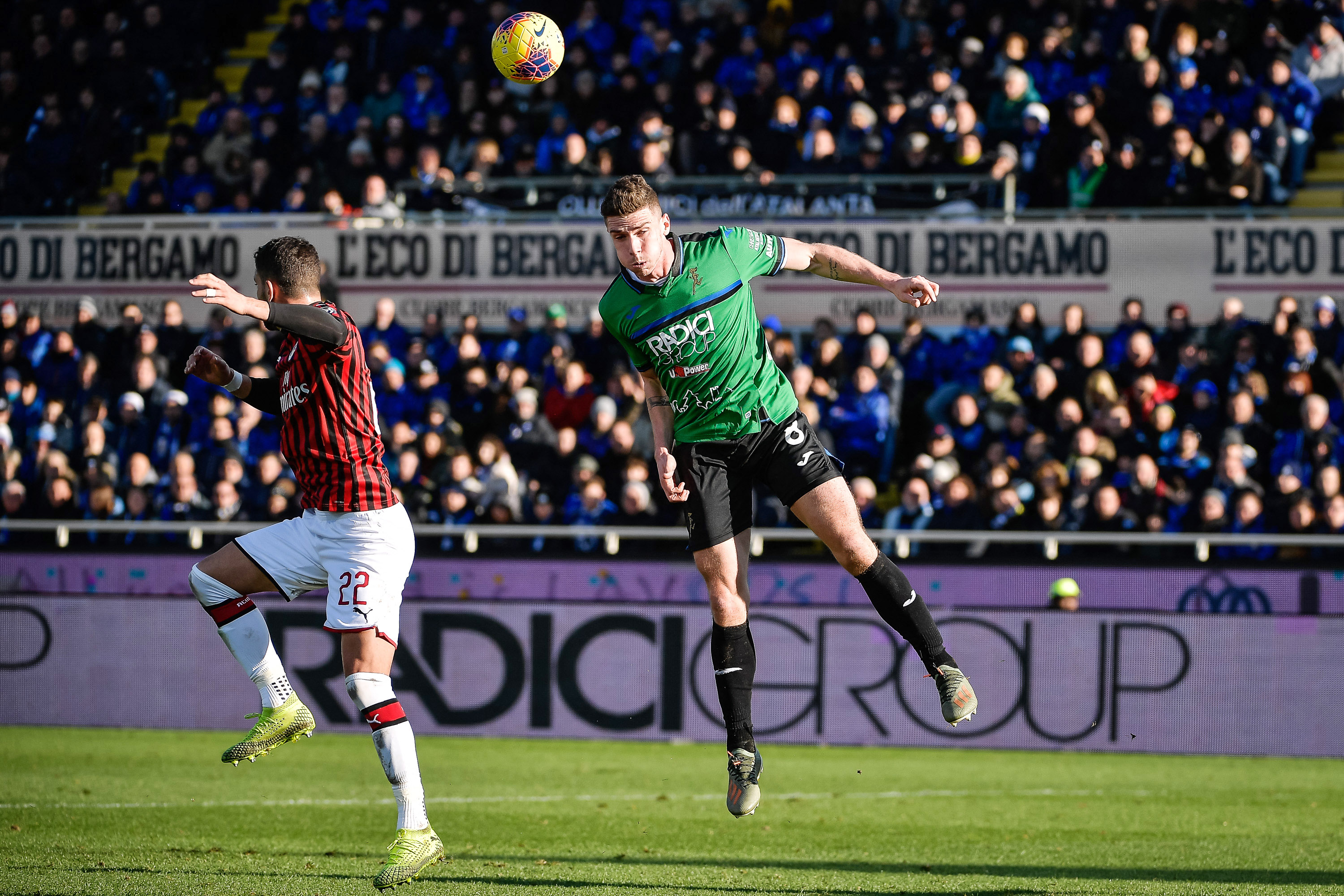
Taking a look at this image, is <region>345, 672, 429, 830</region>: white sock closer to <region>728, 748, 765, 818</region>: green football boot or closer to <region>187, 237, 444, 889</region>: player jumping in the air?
<region>187, 237, 444, 889</region>: player jumping in the air

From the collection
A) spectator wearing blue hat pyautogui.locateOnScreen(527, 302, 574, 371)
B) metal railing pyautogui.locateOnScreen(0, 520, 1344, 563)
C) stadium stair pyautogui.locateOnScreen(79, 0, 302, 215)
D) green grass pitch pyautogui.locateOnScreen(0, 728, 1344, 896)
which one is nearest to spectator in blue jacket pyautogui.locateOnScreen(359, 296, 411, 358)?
spectator wearing blue hat pyautogui.locateOnScreen(527, 302, 574, 371)

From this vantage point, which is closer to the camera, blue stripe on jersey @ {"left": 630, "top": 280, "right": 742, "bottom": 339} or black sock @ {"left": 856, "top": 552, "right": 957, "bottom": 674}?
blue stripe on jersey @ {"left": 630, "top": 280, "right": 742, "bottom": 339}

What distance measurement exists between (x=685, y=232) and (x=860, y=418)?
315 centimetres

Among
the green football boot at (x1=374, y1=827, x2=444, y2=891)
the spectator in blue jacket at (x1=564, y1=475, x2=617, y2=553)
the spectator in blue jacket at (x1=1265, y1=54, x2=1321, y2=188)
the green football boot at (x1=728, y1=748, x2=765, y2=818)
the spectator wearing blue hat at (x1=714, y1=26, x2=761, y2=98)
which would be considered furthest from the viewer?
the spectator wearing blue hat at (x1=714, y1=26, x2=761, y2=98)

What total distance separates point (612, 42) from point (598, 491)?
329 inches

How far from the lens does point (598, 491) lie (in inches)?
536

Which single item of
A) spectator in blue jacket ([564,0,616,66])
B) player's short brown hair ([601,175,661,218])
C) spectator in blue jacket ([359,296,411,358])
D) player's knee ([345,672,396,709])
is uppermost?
spectator in blue jacket ([564,0,616,66])

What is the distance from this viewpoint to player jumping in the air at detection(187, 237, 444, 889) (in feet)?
21.7

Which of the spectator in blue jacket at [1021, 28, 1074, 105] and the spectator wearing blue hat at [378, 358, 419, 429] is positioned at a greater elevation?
the spectator in blue jacket at [1021, 28, 1074, 105]

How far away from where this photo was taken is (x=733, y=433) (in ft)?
23.1

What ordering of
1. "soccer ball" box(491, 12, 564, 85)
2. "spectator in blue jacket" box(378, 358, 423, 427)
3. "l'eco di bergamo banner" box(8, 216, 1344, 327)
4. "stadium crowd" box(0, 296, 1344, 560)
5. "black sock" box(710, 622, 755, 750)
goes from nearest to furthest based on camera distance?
"black sock" box(710, 622, 755, 750)
"soccer ball" box(491, 12, 564, 85)
"stadium crowd" box(0, 296, 1344, 560)
"spectator in blue jacket" box(378, 358, 423, 427)
"l'eco di bergamo banner" box(8, 216, 1344, 327)

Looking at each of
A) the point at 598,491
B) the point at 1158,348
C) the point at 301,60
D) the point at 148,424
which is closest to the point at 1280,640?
the point at 1158,348

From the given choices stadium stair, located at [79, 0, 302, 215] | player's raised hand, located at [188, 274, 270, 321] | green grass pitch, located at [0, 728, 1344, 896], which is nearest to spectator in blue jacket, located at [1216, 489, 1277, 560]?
green grass pitch, located at [0, 728, 1344, 896]

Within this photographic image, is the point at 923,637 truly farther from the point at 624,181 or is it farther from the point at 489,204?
the point at 489,204
